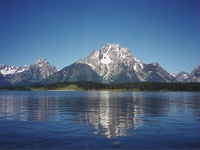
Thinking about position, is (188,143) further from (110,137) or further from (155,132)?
(110,137)

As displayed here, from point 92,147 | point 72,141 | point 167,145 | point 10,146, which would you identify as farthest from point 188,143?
point 10,146

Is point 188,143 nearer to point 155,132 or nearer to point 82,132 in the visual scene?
point 155,132

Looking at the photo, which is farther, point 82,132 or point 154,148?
point 82,132

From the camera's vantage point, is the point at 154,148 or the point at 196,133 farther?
the point at 196,133

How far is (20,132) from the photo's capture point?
130 feet

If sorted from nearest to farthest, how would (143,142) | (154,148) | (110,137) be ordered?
(154,148)
(143,142)
(110,137)

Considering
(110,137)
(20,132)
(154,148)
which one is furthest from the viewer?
(20,132)

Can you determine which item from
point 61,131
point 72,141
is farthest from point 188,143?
point 61,131

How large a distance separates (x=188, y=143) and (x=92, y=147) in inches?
519

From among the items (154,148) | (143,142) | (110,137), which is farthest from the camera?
(110,137)

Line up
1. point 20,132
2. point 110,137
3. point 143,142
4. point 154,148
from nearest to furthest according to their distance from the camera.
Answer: point 154,148
point 143,142
point 110,137
point 20,132

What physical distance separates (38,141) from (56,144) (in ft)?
Result: 10.7

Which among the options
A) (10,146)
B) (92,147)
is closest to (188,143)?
(92,147)

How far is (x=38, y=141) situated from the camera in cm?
3316
